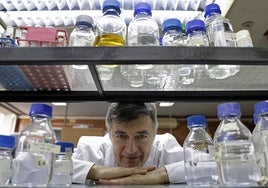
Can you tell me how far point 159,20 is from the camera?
1.41 metres

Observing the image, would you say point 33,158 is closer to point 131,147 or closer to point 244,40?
point 131,147

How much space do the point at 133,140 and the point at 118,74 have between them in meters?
0.44

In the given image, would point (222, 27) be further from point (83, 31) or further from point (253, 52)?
point (83, 31)

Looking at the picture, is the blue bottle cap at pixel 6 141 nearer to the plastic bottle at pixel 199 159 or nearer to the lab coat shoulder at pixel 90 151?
the lab coat shoulder at pixel 90 151

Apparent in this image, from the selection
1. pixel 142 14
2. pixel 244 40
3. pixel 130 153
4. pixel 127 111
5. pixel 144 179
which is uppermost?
pixel 142 14

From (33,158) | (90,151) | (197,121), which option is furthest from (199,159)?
(90,151)

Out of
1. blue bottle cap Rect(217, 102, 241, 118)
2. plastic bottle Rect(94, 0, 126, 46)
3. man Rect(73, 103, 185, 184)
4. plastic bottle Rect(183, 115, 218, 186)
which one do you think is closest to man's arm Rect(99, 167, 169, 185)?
man Rect(73, 103, 185, 184)

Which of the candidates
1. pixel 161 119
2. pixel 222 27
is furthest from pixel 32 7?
Answer: pixel 161 119

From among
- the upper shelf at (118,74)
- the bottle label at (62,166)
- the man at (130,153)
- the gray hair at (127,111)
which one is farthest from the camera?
the gray hair at (127,111)

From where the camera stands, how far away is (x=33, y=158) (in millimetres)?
661

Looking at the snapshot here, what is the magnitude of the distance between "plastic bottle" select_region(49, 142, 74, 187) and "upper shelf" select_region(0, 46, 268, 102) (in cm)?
22

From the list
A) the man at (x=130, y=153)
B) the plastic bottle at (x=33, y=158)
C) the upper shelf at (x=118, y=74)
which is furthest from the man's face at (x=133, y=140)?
the plastic bottle at (x=33, y=158)

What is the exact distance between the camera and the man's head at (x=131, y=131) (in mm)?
1101

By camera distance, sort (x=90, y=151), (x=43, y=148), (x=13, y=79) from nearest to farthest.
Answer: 1. (x=43, y=148)
2. (x=13, y=79)
3. (x=90, y=151)
